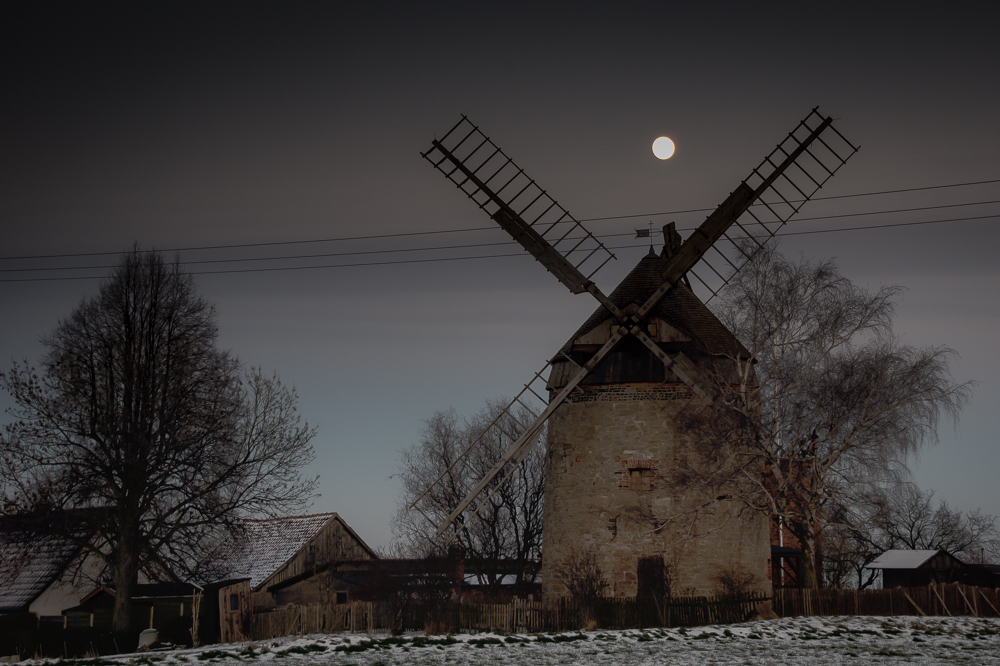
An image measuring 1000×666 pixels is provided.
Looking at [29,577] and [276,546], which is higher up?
[276,546]

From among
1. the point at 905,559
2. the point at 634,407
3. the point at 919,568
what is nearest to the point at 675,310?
the point at 634,407

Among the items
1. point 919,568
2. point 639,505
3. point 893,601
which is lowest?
point 919,568

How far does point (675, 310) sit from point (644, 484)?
13.8 feet

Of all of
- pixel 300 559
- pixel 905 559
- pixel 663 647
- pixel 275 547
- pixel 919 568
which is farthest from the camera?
pixel 275 547

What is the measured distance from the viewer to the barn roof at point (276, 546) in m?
30.8

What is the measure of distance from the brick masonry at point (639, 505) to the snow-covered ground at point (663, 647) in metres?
1.81

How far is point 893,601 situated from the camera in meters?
20.1

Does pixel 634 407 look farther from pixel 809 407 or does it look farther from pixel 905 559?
pixel 905 559

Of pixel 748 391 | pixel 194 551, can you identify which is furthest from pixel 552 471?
pixel 194 551

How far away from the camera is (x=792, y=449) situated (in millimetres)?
19062

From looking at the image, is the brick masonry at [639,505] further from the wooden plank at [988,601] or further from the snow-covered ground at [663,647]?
the wooden plank at [988,601]

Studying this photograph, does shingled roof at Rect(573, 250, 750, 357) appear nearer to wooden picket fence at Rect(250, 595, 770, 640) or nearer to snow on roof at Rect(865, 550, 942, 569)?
wooden picket fence at Rect(250, 595, 770, 640)

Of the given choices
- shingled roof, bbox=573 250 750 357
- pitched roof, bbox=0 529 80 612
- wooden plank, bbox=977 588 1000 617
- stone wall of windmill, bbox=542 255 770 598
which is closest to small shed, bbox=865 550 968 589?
wooden plank, bbox=977 588 1000 617

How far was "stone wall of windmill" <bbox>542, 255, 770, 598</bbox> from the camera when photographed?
19.7 m
